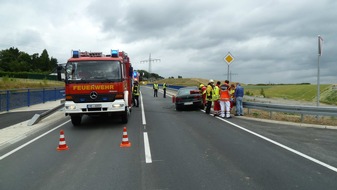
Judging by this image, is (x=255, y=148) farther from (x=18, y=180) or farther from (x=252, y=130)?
(x=18, y=180)

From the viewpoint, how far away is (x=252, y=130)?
1105 cm

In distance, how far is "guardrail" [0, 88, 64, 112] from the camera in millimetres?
19422

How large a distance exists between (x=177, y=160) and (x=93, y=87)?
5.88 metres

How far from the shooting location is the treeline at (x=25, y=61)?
124500mm

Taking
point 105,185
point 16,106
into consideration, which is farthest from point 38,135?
point 16,106

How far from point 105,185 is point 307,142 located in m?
6.16

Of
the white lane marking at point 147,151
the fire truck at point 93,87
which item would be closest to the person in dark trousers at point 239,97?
the fire truck at point 93,87

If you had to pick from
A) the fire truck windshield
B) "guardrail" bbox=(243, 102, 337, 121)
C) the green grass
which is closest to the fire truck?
the fire truck windshield

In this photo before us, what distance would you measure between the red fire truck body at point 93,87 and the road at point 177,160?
3.29 ft

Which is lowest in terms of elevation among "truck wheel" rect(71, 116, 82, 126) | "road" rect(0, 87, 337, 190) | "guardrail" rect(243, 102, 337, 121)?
"road" rect(0, 87, 337, 190)

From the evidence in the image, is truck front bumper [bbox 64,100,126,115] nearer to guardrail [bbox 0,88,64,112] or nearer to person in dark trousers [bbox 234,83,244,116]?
person in dark trousers [bbox 234,83,244,116]

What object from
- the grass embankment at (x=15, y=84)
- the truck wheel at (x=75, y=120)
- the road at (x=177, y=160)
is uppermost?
the grass embankment at (x=15, y=84)

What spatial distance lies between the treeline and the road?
12566 cm

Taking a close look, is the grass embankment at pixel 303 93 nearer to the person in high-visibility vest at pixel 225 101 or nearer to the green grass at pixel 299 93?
the green grass at pixel 299 93
